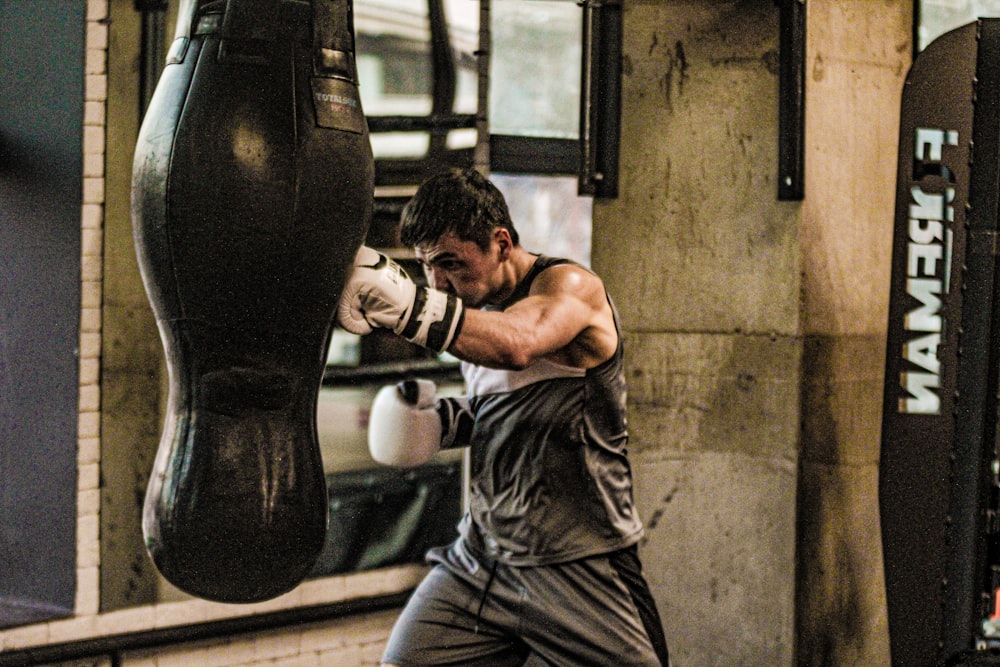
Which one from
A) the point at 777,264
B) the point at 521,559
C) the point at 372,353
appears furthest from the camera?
the point at 372,353

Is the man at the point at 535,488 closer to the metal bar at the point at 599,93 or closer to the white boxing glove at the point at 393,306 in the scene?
the white boxing glove at the point at 393,306

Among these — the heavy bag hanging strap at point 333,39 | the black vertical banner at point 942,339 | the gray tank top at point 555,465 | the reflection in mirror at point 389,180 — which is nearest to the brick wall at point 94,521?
the reflection in mirror at point 389,180

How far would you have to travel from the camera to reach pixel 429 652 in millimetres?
3076

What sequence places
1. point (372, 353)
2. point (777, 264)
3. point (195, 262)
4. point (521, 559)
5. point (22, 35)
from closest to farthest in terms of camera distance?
1. point (195, 262)
2. point (521, 559)
3. point (22, 35)
4. point (777, 264)
5. point (372, 353)

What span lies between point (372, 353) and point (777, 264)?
1585mm

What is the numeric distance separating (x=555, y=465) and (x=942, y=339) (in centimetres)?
165

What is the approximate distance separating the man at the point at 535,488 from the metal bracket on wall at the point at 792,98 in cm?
136

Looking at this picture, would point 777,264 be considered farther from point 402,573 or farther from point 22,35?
point 22,35

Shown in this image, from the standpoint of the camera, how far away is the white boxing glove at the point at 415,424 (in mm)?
3289

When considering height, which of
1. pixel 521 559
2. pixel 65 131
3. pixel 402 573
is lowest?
pixel 402 573

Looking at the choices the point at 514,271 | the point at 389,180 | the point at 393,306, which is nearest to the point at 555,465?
the point at 514,271

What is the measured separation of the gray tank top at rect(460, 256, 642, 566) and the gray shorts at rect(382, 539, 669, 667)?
0.06m

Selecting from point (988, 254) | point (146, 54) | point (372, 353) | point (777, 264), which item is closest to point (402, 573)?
Result: point (372, 353)

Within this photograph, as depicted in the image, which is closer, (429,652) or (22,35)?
(429,652)
